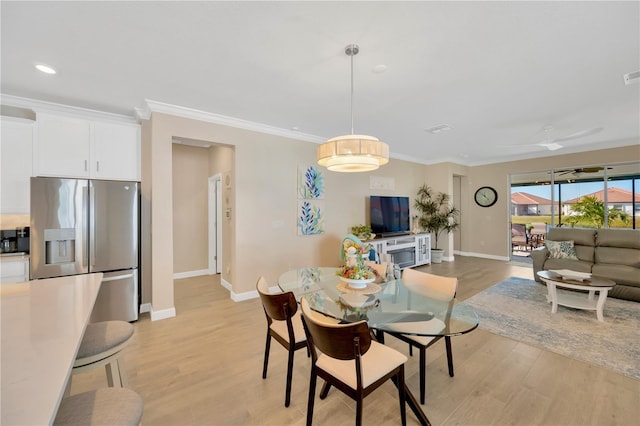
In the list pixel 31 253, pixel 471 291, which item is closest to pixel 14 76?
pixel 31 253

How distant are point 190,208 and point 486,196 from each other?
300 inches

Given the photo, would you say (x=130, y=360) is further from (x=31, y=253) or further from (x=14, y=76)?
(x=14, y=76)

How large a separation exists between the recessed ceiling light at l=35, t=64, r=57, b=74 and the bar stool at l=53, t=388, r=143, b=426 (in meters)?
2.95

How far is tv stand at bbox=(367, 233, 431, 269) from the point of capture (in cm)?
541

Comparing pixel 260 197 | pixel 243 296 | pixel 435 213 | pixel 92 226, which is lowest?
pixel 243 296

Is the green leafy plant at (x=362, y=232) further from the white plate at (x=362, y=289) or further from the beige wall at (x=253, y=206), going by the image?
the white plate at (x=362, y=289)

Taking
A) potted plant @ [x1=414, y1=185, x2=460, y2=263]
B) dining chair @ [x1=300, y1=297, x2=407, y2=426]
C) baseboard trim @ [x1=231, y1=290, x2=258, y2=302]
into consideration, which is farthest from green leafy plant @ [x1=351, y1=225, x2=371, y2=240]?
dining chair @ [x1=300, y1=297, x2=407, y2=426]

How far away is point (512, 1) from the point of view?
5.66 ft

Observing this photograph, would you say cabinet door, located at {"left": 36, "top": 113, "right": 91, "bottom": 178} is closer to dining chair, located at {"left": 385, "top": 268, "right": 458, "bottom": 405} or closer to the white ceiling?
the white ceiling

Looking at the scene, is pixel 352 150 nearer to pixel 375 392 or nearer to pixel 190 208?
pixel 375 392

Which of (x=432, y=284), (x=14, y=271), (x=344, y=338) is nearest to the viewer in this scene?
(x=344, y=338)

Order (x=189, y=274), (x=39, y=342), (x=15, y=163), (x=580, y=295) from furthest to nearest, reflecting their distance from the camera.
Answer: (x=189, y=274) → (x=580, y=295) → (x=15, y=163) → (x=39, y=342)

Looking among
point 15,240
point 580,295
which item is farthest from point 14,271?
point 580,295

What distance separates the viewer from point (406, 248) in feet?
19.6
